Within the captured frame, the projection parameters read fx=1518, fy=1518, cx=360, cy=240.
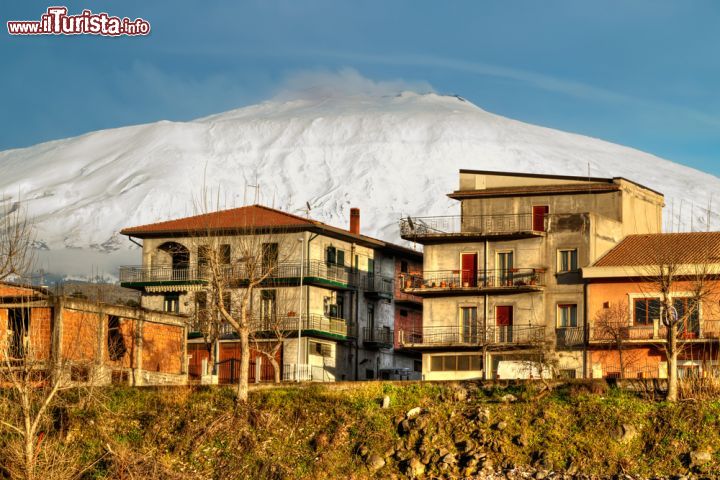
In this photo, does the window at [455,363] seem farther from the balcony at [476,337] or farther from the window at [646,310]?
the window at [646,310]

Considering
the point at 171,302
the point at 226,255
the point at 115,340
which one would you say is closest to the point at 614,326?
the point at 115,340

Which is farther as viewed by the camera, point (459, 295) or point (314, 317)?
point (314, 317)

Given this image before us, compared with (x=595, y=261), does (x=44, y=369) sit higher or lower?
lower

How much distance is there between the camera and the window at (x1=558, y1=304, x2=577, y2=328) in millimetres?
72500

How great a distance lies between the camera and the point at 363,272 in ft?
291


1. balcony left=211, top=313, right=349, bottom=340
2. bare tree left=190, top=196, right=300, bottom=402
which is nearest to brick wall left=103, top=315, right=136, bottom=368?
bare tree left=190, top=196, right=300, bottom=402

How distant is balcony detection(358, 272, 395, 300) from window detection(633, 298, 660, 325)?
71.5 feet

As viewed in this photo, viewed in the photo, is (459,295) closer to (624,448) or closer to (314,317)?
(314,317)

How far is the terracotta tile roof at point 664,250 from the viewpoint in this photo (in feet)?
227

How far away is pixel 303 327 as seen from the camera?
81.2 m

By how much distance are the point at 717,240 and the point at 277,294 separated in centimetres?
2422

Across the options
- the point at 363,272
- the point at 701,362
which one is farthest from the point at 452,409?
the point at 363,272

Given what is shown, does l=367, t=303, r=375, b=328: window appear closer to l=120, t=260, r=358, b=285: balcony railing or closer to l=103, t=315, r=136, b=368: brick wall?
l=120, t=260, r=358, b=285: balcony railing

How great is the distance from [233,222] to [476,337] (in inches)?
686
